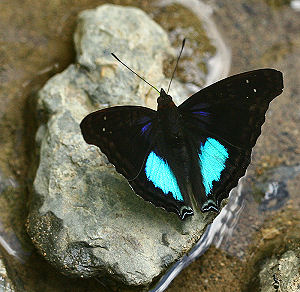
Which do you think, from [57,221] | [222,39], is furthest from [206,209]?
[222,39]

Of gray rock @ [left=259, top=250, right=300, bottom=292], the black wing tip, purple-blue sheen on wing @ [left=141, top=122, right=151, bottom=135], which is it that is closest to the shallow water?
gray rock @ [left=259, top=250, right=300, bottom=292]

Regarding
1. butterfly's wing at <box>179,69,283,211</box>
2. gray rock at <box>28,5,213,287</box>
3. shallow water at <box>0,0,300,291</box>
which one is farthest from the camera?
shallow water at <box>0,0,300,291</box>

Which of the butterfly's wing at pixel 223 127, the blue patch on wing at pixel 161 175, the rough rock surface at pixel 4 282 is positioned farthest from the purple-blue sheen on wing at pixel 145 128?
the rough rock surface at pixel 4 282

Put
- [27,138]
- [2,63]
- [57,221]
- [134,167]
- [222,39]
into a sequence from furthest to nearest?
[222,39] → [2,63] → [27,138] → [57,221] → [134,167]

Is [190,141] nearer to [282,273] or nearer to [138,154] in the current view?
[138,154]

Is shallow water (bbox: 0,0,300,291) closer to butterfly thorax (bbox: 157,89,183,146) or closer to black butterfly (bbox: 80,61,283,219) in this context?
black butterfly (bbox: 80,61,283,219)

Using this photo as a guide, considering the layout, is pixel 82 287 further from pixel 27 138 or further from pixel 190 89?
pixel 190 89
